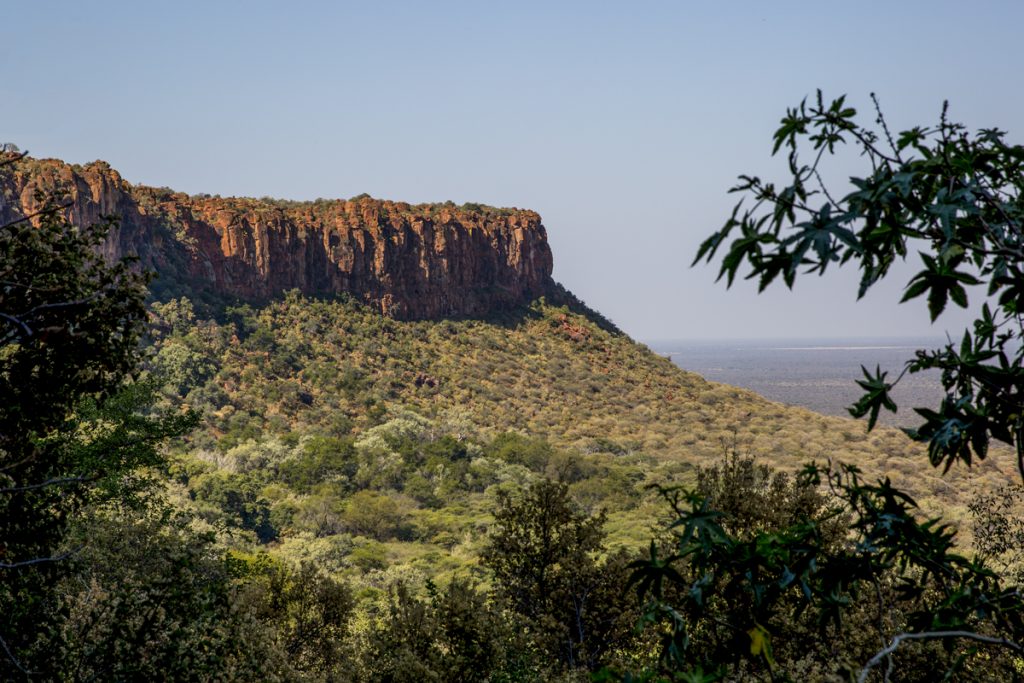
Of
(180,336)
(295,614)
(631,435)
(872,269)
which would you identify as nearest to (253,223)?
(180,336)

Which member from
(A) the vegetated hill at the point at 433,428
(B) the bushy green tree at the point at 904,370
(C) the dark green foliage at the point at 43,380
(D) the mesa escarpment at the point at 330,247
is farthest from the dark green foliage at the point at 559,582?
(D) the mesa escarpment at the point at 330,247

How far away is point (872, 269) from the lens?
3.51 m

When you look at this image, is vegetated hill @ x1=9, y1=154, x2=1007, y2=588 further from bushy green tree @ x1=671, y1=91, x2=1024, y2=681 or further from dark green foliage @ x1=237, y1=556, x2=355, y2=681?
bushy green tree @ x1=671, y1=91, x2=1024, y2=681

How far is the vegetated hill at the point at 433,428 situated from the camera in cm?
4775

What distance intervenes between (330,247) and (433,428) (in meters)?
31.3

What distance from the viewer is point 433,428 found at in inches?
2751

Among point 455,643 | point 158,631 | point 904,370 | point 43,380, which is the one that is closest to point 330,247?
point 455,643

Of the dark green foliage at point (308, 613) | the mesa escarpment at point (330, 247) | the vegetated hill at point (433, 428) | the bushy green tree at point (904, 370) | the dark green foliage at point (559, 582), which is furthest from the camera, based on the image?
the mesa escarpment at point (330, 247)

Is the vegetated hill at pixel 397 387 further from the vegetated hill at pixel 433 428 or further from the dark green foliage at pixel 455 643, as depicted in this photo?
the dark green foliage at pixel 455 643

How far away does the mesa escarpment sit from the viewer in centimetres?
8012

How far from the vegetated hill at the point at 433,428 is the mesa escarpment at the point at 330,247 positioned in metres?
3.43

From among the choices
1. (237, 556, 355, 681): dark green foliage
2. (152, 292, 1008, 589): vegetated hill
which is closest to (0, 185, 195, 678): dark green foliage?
(237, 556, 355, 681): dark green foliage

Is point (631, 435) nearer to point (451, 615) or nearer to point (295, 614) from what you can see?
point (295, 614)

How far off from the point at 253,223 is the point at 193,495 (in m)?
46.9
